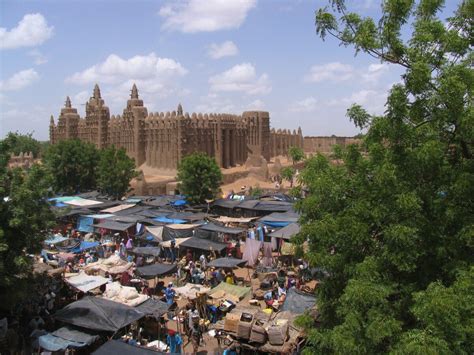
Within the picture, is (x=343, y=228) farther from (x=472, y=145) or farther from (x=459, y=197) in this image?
(x=472, y=145)

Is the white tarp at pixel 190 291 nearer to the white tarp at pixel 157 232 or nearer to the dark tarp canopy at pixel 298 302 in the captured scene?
the dark tarp canopy at pixel 298 302

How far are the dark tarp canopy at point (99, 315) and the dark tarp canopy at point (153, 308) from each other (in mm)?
412

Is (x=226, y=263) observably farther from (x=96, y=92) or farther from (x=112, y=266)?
(x=96, y=92)

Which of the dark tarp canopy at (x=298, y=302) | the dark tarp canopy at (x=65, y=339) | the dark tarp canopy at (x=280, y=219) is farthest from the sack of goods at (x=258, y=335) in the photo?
the dark tarp canopy at (x=280, y=219)

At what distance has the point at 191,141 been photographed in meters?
53.0

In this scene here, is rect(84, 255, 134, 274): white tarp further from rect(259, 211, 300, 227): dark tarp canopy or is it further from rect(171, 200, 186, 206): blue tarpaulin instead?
rect(171, 200, 186, 206): blue tarpaulin

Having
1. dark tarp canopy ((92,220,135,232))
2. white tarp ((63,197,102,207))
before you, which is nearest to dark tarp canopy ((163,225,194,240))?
dark tarp canopy ((92,220,135,232))

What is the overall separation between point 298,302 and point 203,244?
884cm

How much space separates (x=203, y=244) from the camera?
21.6 m

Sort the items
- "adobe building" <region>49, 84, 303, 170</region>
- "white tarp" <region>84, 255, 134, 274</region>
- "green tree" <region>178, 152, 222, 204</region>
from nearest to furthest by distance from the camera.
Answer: "white tarp" <region>84, 255, 134, 274</region> → "green tree" <region>178, 152, 222, 204</region> → "adobe building" <region>49, 84, 303, 170</region>

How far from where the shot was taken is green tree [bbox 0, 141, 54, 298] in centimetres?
1221

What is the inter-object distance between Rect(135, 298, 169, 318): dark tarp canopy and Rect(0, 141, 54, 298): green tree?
334 centimetres

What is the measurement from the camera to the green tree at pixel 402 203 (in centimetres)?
732

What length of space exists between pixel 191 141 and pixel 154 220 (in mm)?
27312
